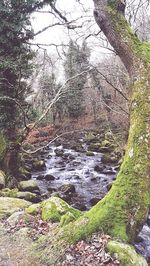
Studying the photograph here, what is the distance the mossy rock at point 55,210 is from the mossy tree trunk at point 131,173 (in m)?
1.13

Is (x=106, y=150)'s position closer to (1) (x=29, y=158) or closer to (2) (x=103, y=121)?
(1) (x=29, y=158)

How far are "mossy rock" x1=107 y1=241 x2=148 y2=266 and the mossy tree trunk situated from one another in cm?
21

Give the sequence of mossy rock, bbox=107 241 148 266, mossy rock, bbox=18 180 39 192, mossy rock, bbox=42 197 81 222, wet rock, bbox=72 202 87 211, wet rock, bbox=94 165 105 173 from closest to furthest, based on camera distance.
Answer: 1. mossy rock, bbox=107 241 148 266
2. mossy rock, bbox=42 197 81 222
3. wet rock, bbox=72 202 87 211
4. mossy rock, bbox=18 180 39 192
5. wet rock, bbox=94 165 105 173

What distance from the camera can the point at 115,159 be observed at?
18781 mm

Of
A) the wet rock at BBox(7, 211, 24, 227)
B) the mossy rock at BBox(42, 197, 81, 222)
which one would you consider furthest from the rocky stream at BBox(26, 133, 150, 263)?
the wet rock at BBox(7, 211, 24, 227)

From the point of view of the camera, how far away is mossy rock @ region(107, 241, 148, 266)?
193 inches

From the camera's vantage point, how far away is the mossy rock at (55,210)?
672 cm

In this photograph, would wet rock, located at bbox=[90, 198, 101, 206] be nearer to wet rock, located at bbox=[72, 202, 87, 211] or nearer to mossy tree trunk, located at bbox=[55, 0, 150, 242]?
wet rock, located at bbox=[72, 202, 87, 211]

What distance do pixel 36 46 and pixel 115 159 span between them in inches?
325

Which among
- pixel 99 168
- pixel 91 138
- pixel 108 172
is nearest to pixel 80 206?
pixel 108 172

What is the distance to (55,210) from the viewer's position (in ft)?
22.7

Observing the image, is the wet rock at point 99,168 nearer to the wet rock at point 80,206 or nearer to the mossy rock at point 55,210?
the wet rock at point 80,206

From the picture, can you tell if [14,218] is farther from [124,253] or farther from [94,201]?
[94,201]

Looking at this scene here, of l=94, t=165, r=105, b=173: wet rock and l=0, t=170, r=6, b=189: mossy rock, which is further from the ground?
l=94, t=165, r=105, b=173: wet rock
